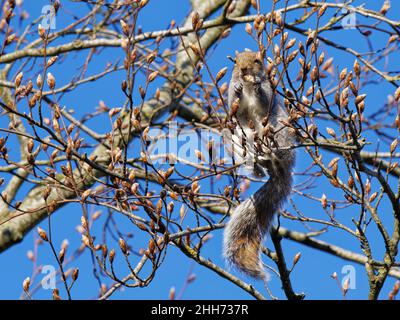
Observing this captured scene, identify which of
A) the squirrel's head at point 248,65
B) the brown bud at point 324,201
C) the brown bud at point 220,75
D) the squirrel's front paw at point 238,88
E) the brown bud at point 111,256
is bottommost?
the brown bud at point 111,256

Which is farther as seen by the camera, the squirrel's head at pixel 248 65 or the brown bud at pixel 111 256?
the squirrel's head at pixel 248 65

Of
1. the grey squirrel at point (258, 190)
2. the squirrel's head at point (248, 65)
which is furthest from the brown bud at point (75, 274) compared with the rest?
the squirrel's head at point (248, 65)

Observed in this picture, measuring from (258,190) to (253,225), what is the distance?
340mm

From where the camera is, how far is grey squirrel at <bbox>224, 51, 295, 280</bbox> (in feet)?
15.8

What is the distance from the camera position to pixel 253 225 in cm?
493

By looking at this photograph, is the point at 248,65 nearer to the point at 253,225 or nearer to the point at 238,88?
the point at 238,88

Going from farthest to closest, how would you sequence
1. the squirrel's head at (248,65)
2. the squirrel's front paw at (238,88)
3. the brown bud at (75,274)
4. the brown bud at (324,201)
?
1. the squirrel's head at (248,65)
2. the squirrel's front paw at (238,88)
3. the brown bud at (324,201)
4. the brown bud at (75,274)

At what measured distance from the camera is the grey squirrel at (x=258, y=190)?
15.8 ft

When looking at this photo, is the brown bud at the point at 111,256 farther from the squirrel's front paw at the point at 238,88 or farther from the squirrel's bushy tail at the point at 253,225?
the squirrel's front paw at the point at 238,88

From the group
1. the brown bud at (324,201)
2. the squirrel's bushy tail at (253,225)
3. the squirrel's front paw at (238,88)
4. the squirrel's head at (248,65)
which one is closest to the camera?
the brown bud at (324,201)

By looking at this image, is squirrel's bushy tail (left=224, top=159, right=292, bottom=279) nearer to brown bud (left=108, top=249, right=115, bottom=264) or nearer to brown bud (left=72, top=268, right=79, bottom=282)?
brown bud (left=108, top=249, right=115, bottom=264)

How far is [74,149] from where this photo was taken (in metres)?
4.07
